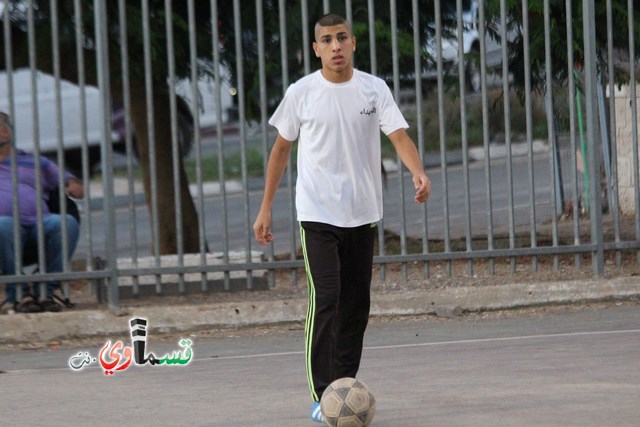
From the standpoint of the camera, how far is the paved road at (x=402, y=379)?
626 cm

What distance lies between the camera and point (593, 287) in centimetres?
962

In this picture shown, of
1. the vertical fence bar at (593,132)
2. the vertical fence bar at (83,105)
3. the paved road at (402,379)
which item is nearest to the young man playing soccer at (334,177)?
the paved road at (402,379)

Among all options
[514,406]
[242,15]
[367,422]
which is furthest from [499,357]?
[242,15]

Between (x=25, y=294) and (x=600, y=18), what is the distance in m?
4.66

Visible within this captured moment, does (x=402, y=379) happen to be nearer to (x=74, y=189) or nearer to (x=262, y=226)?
(x=262, y=226)

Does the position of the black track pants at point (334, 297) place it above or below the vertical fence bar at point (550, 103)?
below

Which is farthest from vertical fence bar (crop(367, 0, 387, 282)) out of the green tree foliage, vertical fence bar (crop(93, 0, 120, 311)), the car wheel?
vertical fence bar (crop(93, 0, 120, 311))

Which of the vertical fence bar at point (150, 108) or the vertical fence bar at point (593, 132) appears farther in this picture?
the vertical fence bar at point (593, 132)

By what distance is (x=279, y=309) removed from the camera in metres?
9.20

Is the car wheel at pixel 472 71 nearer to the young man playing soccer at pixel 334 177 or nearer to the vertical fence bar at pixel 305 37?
the vertical fence bar at pixel 305 37

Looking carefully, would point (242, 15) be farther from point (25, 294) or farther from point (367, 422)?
point (367, 422)

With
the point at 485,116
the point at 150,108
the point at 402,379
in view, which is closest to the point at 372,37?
the point at 485,116

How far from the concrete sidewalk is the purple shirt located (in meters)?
0.71

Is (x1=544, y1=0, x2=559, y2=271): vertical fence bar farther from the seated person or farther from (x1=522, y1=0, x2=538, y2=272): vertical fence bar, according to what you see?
the seated person
